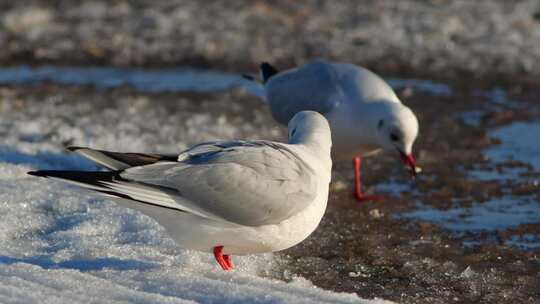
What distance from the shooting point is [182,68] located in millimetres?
9859

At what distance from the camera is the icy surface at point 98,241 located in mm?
4168

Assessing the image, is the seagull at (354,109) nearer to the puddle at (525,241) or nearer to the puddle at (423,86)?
the puddle at (525,241)

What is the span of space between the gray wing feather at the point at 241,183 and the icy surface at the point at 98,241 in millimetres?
311

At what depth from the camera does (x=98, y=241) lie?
16.5ft

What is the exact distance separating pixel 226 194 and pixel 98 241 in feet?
3.18

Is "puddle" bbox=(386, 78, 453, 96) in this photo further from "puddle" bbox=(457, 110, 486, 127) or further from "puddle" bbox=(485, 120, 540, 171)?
"puddle" bbox=(485, 120, 540, 171)

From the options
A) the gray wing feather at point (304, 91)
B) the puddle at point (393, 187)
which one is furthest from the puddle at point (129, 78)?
the puddle at point (393, 187)

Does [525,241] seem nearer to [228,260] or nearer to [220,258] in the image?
[228,260]

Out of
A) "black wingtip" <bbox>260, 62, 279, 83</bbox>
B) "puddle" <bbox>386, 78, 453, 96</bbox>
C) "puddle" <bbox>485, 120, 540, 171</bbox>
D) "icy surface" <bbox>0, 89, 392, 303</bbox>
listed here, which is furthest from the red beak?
"puddle" <bbox>386, 78, 453, 96</bbox>

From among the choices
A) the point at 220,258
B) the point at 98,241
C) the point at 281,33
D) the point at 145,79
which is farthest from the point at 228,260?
the point at 281,33

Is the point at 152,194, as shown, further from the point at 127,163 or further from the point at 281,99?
the point at 281,99

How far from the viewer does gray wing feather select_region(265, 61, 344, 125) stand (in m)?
6.63

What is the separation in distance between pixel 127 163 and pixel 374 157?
337 centimetres

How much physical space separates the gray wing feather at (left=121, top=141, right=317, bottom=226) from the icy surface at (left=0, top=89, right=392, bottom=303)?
1.02 feet
